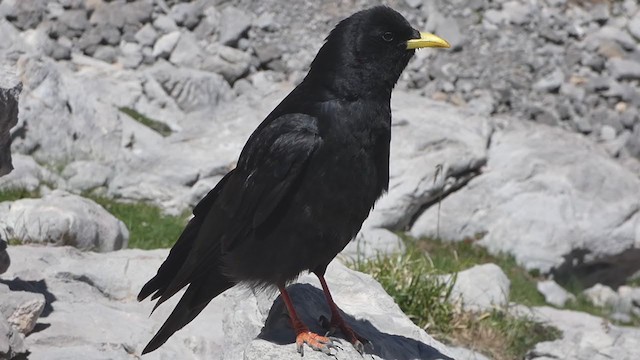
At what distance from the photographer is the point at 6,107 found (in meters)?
7.02

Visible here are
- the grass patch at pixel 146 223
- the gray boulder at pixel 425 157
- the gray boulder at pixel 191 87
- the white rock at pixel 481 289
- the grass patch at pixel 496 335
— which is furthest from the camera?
the gray boulder at pixel 191 87

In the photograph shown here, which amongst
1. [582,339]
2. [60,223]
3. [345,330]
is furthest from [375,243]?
[345,330]

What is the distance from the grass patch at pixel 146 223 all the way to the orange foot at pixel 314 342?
4759 mm

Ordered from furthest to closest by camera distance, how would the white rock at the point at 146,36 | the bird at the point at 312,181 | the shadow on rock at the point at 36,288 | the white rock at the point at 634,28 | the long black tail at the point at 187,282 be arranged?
the white rock at the point at 634,28 → the white rock at the point at 146,36 → the shadow on rock at the point at 36,288 → the long black tail at the point at 187,282 → the bird at the point at 312,181

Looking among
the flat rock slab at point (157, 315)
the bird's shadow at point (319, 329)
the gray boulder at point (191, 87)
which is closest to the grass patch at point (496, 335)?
the flat rock slab at point (157, 315)

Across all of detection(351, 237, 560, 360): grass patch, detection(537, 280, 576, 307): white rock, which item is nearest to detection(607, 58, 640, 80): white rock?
detection(537, 280, 576, 307): white rock

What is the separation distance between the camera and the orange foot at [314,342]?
5.93 meters

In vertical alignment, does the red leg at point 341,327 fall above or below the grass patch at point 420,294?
above

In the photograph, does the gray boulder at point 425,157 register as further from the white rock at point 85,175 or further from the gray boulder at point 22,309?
the gray boulder at point 22,309

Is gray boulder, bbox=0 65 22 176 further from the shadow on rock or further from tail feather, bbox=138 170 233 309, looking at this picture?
tail feather, bbox=138 170 233 309

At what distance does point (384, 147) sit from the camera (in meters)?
6.05

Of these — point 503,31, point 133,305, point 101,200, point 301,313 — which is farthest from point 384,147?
point 503,31

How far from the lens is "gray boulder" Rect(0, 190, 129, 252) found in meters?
9.09

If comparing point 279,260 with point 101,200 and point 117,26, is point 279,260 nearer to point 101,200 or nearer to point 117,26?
point 101,200
